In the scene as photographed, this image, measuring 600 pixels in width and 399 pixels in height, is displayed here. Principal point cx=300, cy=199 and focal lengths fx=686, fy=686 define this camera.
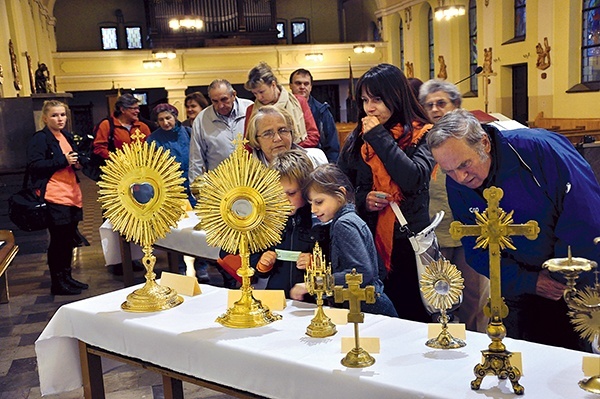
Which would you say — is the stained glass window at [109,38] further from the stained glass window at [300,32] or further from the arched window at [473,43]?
the arched window at [473,43]

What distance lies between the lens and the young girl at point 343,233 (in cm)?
272

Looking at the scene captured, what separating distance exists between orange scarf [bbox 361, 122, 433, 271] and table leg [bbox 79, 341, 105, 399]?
4.49 ft

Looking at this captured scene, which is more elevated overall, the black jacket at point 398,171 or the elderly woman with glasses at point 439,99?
the elderly woman with glasses at point 439,99

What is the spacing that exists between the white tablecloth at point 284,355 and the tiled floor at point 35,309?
38.7 inches

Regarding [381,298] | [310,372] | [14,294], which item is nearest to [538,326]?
[381,298]

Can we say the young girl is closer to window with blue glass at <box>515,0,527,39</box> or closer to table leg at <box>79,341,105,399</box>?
table leg at <box>79,341,105,399</box>

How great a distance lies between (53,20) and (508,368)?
2157 cm

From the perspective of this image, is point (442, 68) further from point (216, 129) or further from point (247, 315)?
point (247, 315)

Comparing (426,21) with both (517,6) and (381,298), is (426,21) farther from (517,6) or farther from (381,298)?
(381,298)

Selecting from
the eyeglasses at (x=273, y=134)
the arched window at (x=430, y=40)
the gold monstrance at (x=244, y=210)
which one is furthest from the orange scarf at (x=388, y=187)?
the arched window at (x=430, y=40)

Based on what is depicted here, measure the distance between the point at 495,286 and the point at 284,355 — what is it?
2.38ft

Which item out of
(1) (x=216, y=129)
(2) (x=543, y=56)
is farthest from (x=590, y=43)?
(1) (x=216, y=129)

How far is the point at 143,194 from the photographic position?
9.60 feet

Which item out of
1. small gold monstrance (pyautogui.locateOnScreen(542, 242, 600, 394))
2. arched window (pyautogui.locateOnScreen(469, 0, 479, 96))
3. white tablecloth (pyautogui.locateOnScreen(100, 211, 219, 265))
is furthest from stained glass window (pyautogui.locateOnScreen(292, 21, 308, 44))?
small gold monstrance (pyautogui.locateOnScreen(542, 242, 600, 394))
